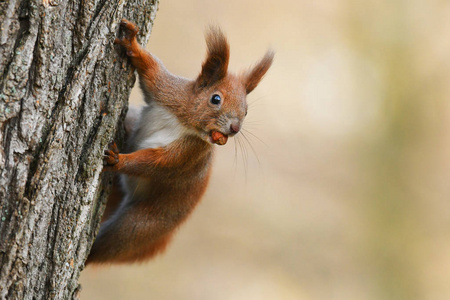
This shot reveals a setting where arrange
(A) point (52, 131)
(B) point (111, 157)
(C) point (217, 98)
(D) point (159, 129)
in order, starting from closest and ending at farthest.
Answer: (A) point (52, 131)
(B) point (111, 157)
(C) point (217, 98)
(D) point (159, 129)

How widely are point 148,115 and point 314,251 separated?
14.8 feet

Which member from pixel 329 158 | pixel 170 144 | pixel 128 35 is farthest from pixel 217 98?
pixel 329 158

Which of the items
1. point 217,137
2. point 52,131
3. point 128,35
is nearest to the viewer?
point 52,131

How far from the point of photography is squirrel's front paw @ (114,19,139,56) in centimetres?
241

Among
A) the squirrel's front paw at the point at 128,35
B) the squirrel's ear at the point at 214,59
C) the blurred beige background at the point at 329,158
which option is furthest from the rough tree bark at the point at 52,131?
the blurred beige background at the point at 329,158

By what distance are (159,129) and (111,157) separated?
0.66 m

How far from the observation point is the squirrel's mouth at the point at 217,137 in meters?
2.95

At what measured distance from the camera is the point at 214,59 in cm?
308

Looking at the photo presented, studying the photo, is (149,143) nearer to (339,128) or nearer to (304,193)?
(304,193)

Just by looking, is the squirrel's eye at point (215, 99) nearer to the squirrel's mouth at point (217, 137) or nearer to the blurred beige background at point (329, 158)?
the squirrel's mouth at point (217, 137)

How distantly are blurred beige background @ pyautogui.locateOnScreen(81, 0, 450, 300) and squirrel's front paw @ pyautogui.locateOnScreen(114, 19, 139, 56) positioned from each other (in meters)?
4.04

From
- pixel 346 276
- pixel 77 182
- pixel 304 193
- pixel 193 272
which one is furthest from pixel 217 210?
pixel 77 182

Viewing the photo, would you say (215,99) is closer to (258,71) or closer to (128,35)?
(258,71)

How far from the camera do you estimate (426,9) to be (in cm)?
689
